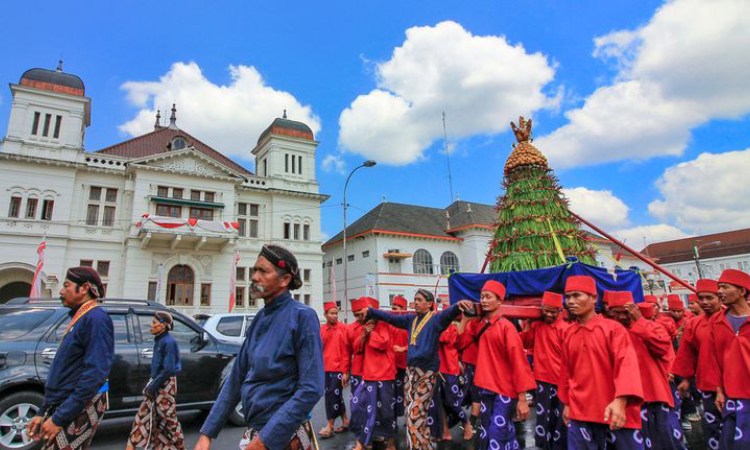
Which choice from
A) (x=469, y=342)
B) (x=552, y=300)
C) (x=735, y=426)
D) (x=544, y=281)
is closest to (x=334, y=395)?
(x=469, y=342)

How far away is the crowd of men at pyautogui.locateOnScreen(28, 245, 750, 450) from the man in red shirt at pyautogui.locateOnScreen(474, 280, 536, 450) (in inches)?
0.5

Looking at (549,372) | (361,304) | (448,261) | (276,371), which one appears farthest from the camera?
(448,261)

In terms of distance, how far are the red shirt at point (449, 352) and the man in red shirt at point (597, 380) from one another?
9.61 ft

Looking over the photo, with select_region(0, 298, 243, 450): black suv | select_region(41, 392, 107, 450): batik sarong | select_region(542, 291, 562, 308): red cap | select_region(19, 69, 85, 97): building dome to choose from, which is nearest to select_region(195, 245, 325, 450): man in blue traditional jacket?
select_region(41, 392, 107, 450): batik sarong

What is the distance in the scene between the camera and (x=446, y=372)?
261 inches

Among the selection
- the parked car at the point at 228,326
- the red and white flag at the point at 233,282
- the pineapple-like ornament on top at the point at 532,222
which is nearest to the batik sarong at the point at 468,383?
the pineapple-like ornament on top at the point at 532,222

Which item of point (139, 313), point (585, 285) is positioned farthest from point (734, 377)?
point (139, 313)

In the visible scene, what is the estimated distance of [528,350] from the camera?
716cm

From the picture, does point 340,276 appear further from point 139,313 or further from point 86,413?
point 86,413

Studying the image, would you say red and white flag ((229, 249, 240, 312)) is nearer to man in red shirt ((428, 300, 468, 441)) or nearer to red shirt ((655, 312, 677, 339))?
man in red shirt ((428, 300, 468, 441))

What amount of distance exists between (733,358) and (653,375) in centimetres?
75

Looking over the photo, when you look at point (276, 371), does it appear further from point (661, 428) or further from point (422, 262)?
point (422, 262)

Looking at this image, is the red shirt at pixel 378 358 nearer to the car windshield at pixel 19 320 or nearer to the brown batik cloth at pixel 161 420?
the brown batik cloth at pixel 161 420

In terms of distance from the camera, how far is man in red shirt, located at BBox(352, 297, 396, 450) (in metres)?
5.76
